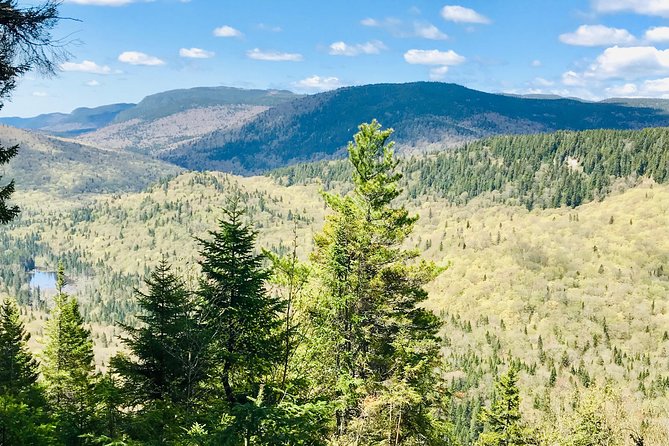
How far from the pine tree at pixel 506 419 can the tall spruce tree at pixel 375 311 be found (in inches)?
804

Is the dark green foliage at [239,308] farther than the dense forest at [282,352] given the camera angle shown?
Yes

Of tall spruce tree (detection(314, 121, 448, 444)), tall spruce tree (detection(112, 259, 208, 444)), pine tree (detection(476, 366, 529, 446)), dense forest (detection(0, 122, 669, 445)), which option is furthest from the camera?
pine tree (detection(476, 366, 529, 446))

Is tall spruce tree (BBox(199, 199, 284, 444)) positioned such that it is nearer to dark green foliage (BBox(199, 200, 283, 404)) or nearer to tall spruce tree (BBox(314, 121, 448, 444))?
dark green foliage (BBox(199, 200, 283, 404))

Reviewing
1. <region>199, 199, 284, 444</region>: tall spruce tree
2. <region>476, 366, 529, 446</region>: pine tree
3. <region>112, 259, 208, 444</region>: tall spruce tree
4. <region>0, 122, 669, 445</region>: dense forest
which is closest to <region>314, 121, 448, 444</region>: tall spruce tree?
<region>0, 122, 669, 445</region>: dense forest

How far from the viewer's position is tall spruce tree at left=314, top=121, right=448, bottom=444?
1895cm

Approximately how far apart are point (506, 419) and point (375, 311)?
27.2 metres

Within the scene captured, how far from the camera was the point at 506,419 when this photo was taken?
4050 cm

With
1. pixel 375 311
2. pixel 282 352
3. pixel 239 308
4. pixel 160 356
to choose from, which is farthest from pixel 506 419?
pixel 239 308

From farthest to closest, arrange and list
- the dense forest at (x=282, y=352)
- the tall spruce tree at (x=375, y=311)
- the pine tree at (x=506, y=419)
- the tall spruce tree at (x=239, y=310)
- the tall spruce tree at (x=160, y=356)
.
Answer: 1. the pine tree at (x=506, y=419)
2. the tall spruce tree at (x=375, y=311)
3. the tall spruce tree at (x=160, y=356)
4. the tall spruce tree at (x=239, y=310)
5. the dense forest at (x=282, y=352)

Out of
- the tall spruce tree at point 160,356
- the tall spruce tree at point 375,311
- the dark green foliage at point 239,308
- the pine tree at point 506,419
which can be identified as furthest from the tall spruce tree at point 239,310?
the pine tree at point 506,419

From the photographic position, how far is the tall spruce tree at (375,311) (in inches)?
746

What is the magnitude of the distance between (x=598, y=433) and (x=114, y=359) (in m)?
27.6

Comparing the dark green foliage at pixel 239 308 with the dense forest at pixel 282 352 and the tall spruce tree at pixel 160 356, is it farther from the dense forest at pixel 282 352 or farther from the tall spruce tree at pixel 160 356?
the tall spruce tree at pixel 160 356

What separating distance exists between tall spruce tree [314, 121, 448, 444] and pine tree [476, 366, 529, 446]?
67.0ft
